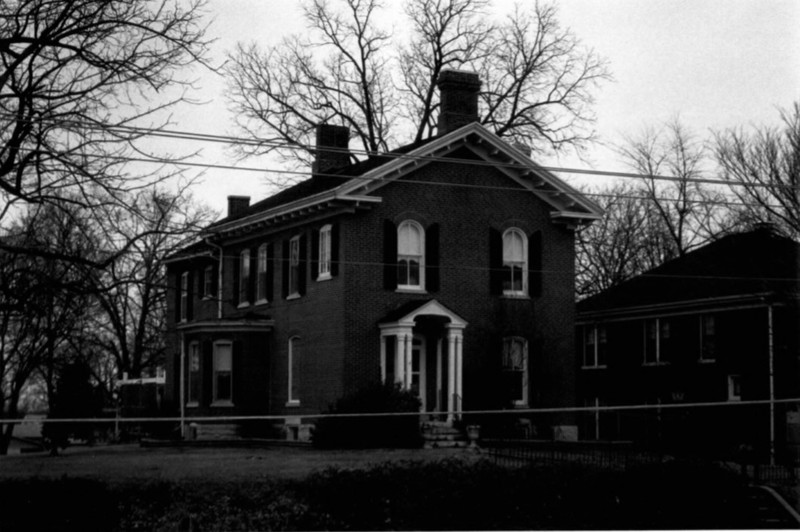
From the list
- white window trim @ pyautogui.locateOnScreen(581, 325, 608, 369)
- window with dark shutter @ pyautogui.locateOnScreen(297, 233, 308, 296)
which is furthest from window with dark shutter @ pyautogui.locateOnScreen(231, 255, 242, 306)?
white window trim @ pyautogui.locateOnScreen(581, 325, 608, 369)

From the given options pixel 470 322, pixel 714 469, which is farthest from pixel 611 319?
pixel 714 469

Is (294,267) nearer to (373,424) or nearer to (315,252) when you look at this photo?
(315,252)

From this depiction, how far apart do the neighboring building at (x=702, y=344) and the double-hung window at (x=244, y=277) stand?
49.0ft

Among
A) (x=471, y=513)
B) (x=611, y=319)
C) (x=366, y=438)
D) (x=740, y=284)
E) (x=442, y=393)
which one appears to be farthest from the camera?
(x=611, y=319)

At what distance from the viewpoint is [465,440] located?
116 ft

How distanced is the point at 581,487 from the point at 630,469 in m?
1.60

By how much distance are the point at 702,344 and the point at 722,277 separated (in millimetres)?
2732

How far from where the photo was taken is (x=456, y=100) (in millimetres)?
40438

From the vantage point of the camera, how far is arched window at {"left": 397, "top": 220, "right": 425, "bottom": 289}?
38.3 metres

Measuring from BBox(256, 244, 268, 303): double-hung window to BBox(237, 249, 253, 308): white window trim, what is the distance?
0.70m

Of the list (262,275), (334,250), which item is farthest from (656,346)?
(334,250)

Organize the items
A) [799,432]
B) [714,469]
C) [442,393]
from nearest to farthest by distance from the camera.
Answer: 1. [714,469]
2. [442,393]
3. [799,432]

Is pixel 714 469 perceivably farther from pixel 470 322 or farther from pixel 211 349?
pixel 211 349

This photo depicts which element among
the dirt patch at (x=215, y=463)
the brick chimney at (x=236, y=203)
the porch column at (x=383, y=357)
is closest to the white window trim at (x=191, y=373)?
the dirt patch at (x=215, y=463)
